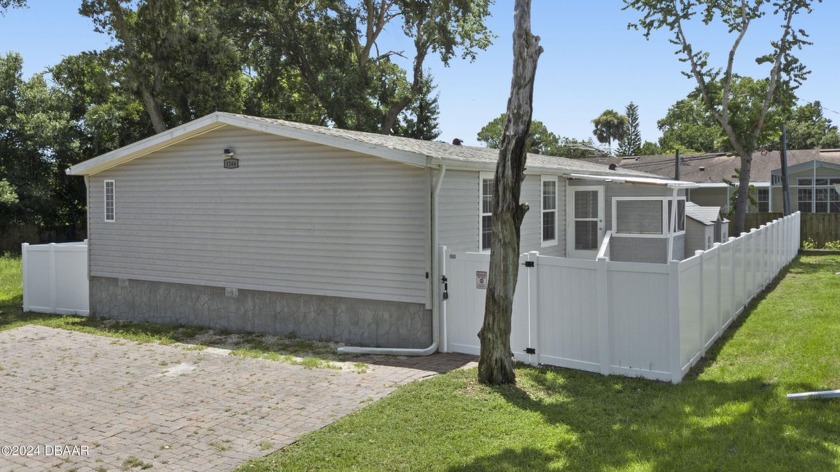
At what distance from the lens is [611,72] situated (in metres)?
19.2

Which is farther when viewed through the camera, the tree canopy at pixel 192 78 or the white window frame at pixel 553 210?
the tree canopy at pixel 192 78

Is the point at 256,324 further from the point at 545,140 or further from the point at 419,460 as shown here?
the point at 545,140

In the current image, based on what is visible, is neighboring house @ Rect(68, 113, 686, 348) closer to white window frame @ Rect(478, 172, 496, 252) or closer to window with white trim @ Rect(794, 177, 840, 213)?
white window frame @ Rect(478, 172, 496, 252)

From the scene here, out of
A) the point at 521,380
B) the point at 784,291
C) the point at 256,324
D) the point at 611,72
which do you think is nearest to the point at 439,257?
the point at 521,380

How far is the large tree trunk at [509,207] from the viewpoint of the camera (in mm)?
6883

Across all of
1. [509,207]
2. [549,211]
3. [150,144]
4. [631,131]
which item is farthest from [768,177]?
[631,131]

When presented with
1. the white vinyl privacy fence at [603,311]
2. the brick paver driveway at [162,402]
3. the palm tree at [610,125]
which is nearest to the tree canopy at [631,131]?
the palm tree at [610,125]

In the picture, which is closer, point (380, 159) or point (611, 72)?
point (380, 159)

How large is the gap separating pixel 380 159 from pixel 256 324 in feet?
11.9

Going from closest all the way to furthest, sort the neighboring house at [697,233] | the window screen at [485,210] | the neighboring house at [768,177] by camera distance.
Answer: the window screen at [485,210] < the neighboring house at [697,233] < the neighboring house at [768,177]

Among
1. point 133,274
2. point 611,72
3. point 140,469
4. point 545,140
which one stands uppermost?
point 545,140

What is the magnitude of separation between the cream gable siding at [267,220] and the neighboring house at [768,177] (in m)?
20.1

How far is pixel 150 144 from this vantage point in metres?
11.8

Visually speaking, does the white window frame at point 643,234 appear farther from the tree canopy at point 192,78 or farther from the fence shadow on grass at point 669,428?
the tree canopy at point 192,78
